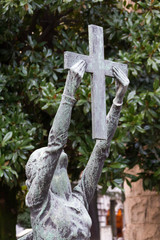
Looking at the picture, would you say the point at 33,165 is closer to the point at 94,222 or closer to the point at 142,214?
the point at 94,222

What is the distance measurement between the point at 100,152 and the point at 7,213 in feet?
16.3

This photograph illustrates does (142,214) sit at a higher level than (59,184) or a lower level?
lower

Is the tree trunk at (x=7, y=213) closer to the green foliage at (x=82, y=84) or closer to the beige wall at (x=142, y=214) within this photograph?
the green foliage at (x=82, y=84)

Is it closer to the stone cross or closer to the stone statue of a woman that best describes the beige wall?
the stone statue of a woman

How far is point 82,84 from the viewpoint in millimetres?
6535

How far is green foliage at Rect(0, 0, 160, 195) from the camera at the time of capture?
20.6ft

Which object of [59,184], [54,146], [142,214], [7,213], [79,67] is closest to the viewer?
[54,146]

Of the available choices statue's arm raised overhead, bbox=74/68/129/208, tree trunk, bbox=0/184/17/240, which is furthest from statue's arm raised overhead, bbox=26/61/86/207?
tree trunk, bbox=0/184/17/240

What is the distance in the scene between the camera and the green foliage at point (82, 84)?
6.27 metres

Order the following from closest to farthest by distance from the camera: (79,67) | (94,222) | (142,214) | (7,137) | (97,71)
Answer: (79,67)
(97,71)
(7,137)
(94,222)
(142,214)

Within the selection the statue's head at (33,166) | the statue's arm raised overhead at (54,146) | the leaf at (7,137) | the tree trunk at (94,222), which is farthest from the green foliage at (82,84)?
the statue's arm raised overhead at (54,146)

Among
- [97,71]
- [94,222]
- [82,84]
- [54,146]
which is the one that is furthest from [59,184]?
[94,222]

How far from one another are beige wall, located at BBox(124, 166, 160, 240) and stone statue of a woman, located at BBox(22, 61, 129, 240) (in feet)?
22.7

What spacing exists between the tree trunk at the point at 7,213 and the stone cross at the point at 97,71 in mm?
4896
